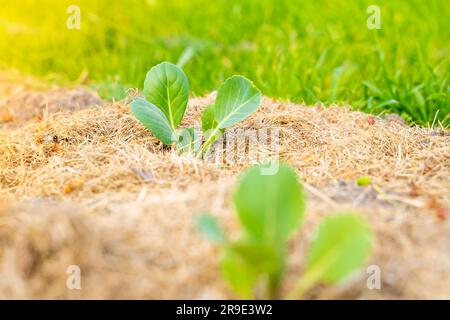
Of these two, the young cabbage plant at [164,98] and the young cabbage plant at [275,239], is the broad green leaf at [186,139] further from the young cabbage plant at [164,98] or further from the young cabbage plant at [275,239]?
the young cabbage plant at [275,239]

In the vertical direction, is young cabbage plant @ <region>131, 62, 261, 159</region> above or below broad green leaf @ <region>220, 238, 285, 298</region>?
above

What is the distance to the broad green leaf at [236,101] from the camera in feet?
6.40

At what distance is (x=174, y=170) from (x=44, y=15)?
12.0ft

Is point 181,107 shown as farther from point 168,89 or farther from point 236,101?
point 236,101

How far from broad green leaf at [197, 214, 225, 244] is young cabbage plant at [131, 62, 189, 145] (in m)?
0.85

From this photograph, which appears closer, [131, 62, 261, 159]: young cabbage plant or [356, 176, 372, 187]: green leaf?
[356, 176, 372, 187]: green leaf

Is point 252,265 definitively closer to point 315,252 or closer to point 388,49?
point 315,252

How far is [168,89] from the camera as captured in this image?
2008 mm

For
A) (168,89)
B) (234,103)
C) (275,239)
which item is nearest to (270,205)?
(275,239)

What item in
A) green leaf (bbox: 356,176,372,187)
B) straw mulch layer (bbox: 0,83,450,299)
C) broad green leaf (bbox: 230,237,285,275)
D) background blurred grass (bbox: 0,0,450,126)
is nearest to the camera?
broad green leaf (bbox: 230,237,285,275)

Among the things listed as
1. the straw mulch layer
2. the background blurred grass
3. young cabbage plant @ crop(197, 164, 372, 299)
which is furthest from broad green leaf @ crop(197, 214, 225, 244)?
the background blurred grass

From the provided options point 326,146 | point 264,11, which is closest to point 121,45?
point 264,11

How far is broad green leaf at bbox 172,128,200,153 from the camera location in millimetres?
2004

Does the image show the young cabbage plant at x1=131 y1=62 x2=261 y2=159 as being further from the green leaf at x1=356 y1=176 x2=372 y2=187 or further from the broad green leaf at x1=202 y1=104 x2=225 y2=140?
the green leaf at x1=356 y1=176 x2=372 y2=187
